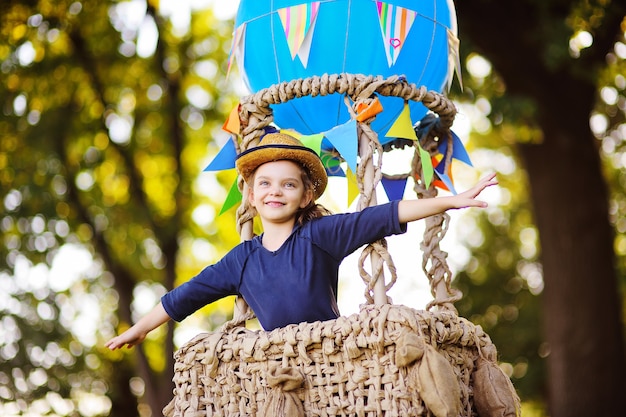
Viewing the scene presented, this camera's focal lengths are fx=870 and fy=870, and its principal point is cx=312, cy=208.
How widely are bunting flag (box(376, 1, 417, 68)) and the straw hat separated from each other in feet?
1.57

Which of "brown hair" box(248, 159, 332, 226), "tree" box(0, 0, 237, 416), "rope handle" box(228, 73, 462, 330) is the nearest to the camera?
"rope handle" box(228, 73, 462, 330)

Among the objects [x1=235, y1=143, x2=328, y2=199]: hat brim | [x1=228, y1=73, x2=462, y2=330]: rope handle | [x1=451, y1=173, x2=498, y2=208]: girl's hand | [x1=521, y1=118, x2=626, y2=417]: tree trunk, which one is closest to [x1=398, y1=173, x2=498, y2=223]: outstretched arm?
[x1=451, y1=173, x2=498, y2=208]: girl's hand

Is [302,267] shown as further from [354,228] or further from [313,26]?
[313,26]

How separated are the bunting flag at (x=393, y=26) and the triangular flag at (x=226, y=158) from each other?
709 mm

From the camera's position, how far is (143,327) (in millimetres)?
3193

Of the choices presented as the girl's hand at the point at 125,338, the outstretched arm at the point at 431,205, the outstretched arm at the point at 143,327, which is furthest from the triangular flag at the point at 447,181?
the girl's hand at the point at 125,338

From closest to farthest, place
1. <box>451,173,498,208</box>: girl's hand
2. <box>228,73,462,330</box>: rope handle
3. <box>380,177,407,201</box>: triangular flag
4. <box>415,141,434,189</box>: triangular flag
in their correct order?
<box>451,173,498,208</box>: girl's hand
<box>228,73,462,330</box>: rope handle
<box>415,141,434,189</box>: triangular flag
<box>380,177,407,201</box>: triangular flag

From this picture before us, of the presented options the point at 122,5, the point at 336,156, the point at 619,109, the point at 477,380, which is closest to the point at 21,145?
the point at 122,5

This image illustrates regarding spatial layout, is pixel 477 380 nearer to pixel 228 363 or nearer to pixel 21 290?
pixel 228 363

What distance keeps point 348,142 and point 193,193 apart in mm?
9207

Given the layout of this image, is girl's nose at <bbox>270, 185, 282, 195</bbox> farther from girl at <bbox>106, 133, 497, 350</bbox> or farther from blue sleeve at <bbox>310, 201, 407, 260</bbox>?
blue sleeve at <bbox>310, 201, 407, 260</bbox>

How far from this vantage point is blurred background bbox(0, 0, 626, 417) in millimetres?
7449

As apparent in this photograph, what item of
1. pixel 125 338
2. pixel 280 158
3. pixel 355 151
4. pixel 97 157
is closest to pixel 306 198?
pixel 280 158

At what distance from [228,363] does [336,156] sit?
1.13 m
